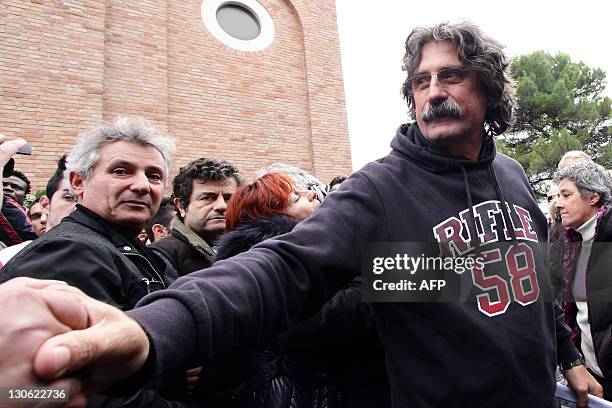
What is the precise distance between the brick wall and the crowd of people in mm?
5205

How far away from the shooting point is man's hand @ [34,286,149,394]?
509 mm

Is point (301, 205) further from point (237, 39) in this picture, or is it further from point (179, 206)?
point (237, 39)

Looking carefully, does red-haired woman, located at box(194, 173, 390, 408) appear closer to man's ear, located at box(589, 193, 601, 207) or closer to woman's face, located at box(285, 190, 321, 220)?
woman's face, located at box(285, 190, 321, 220)

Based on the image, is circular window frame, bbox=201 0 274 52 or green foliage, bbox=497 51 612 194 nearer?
circular window frame, bbox=201 0 274 52

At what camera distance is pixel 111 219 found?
5.69 ft

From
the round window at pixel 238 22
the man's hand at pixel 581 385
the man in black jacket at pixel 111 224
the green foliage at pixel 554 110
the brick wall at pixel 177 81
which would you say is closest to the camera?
the man in black jacket at pixel 111 224

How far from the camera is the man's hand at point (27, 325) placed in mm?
503

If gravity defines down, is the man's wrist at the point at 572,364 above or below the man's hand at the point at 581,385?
above

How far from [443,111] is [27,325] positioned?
1293 mm

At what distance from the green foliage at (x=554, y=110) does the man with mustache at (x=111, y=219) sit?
1978cm

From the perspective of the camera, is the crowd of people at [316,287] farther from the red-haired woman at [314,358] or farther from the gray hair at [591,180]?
the gray hair at [591,180]

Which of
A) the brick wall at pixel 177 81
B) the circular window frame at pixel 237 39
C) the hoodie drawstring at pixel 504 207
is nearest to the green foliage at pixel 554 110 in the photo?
the brick wall at pixel 177 81

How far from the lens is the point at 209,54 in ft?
26.5

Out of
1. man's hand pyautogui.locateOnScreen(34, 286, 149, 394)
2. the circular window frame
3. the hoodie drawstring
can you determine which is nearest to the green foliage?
the circular window frame
